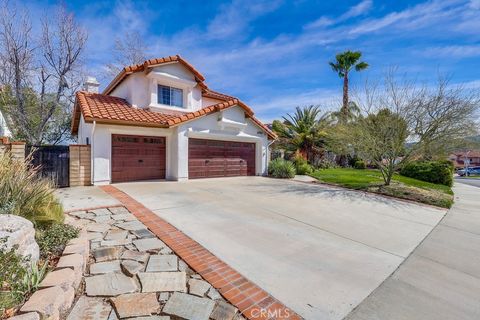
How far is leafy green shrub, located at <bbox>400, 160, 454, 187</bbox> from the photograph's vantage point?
16047mm

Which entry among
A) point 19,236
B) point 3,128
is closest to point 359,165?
point 19,236

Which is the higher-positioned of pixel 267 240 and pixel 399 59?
pixel 399 59

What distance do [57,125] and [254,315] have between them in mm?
27702

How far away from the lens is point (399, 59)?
35.8 ft

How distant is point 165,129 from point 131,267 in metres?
9.71

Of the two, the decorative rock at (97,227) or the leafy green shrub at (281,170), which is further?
the leafy green shrub at (281,170)

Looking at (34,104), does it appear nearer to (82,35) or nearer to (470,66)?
(82,35)

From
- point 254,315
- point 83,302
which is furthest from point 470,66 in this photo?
point 83,302

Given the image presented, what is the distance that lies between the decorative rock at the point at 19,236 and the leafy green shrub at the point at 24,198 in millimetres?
918

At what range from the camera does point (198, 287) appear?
3.08m

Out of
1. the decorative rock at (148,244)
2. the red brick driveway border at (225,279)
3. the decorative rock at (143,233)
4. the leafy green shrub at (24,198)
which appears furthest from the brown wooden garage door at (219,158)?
the decorative rock at (148,244)

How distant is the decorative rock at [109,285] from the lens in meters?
2.89

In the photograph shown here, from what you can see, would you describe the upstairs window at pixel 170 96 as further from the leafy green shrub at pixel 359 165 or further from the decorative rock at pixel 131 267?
the leafy green shrub at pixel 359 165

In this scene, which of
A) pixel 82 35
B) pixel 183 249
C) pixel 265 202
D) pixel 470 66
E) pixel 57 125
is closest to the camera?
pixel 183 249
